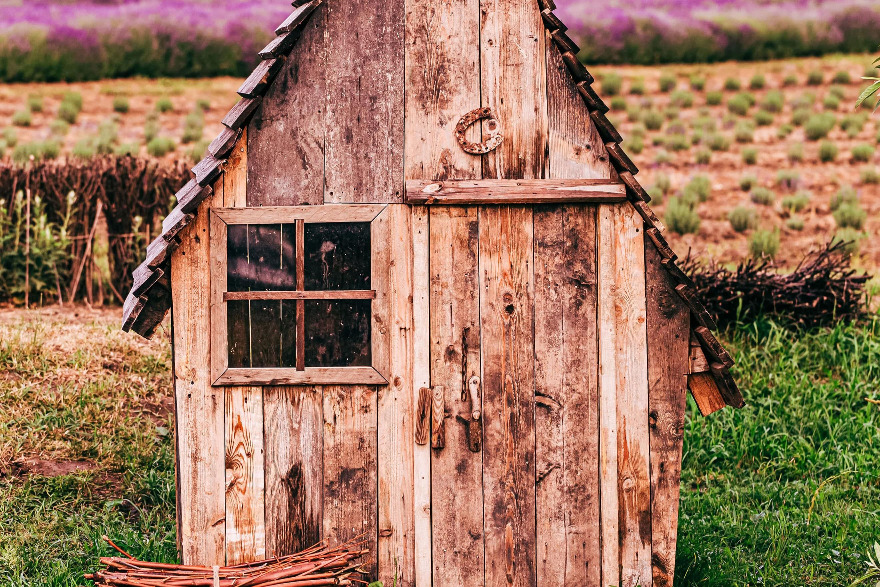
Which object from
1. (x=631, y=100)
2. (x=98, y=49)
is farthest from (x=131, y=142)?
(x=631, y=100)

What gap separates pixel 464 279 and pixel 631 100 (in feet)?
64.2

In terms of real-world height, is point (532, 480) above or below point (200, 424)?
below

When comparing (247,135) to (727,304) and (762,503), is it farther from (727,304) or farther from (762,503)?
(727,304)

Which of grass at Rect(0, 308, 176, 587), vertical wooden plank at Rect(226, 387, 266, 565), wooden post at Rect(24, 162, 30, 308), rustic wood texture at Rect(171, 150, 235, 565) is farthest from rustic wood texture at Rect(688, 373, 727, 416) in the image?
wooden post at Rect(24, 162, 30, 308)

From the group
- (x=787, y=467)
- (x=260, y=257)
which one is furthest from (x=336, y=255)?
(x=787, y=467)

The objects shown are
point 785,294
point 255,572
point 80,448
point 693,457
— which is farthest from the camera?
point 785,294

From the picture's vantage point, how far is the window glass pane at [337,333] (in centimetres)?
404

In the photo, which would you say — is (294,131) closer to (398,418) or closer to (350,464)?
(398,418)

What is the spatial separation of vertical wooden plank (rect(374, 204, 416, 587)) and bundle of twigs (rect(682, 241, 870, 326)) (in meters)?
5.85

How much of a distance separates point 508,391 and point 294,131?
173 centimetres

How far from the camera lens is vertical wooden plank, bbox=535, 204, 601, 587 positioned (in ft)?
13.4

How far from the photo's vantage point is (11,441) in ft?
21.2

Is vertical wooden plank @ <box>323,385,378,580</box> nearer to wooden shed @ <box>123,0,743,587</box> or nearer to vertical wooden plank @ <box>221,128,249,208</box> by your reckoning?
wooden shed @ <box>123,0,743,587</box>

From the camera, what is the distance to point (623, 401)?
409cm
